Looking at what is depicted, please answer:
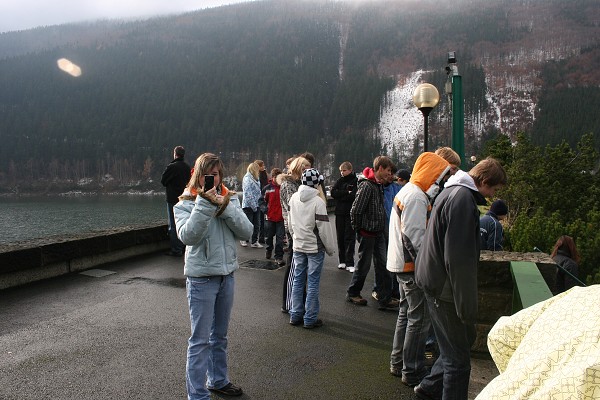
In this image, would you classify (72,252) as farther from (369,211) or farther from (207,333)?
(207,333)

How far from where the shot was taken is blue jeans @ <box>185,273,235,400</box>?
3193 millimetres

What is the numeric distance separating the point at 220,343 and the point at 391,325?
224cm

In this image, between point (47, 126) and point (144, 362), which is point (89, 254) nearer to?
point (144, 362)

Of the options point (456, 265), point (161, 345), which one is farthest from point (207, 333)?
point (456, 265)

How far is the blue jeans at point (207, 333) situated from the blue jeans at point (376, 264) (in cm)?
254

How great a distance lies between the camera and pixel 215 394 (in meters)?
3.50

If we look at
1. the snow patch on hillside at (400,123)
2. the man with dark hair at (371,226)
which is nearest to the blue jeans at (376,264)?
the man with dark hair at (371,226)

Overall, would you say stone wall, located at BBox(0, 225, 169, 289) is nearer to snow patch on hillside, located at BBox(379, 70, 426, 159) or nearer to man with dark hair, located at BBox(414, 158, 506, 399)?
man with dark hair, located at BBox(414, 158, 506, 399)

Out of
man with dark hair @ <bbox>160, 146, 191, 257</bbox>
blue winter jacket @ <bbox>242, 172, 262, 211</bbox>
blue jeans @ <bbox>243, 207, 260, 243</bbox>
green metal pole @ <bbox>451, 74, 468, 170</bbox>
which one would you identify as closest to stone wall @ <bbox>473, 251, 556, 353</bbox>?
green metal pole @ <bbox>451, 74, 468, 170</bbox>

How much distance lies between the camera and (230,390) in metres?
3.49

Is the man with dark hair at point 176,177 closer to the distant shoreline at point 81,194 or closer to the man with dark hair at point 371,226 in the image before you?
the man with dark hair at point 371,226

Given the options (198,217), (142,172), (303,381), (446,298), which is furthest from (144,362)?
(142,172)

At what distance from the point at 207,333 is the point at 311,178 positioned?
7.33 feet

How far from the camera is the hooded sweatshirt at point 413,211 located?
12.0 feet
